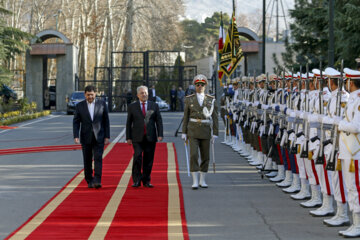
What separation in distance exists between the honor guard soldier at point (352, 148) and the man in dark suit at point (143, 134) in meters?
5.07

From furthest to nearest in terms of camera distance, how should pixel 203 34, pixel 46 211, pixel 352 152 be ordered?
pixel 203 34
pixel 46 211
pixel 352 152

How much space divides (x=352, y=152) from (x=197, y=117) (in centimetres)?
500

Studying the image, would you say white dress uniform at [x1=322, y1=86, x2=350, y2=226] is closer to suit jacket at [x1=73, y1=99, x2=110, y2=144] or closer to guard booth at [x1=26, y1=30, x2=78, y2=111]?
suit jacket at [x1=73, y1=99, x2=110, y2=144]

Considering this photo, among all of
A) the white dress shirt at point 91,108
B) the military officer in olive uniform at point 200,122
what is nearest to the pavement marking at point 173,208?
the military officer in olive uniform at point 200,122

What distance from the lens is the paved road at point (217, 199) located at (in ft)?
30.6

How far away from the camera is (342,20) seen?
28094 millimetres

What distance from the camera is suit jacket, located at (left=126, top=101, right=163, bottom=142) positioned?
1355 cm

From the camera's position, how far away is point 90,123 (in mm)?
13609

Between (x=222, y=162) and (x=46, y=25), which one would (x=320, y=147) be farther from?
(x=46, y=25)

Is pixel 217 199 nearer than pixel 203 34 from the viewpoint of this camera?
Yes

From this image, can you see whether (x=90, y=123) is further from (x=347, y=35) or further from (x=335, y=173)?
(x=347, y=35)

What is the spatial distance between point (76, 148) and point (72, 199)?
32.0 feet

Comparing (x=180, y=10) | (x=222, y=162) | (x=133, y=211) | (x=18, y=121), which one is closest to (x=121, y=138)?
(x=222, y=162)

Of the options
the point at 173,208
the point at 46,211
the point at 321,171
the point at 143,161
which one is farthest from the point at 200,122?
the point at 46,211
